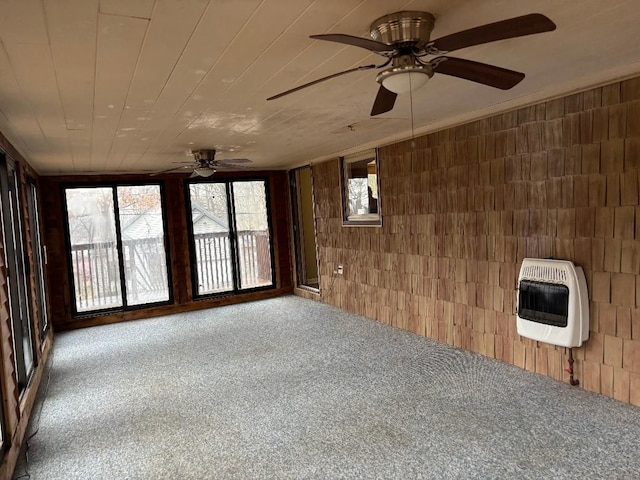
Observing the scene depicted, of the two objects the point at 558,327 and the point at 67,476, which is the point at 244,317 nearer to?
the point at 67,476

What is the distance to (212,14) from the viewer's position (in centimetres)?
167

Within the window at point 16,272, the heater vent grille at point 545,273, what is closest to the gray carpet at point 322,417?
the window at point 16,272

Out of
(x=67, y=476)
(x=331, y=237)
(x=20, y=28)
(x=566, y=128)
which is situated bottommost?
(x=67, y=476)

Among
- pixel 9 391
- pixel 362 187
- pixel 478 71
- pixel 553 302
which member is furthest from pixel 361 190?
pixel 9 391

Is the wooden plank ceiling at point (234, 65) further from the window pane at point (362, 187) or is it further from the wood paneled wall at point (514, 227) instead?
the window pane at point (362, 187)

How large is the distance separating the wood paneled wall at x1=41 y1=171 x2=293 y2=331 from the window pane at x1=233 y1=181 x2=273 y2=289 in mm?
152

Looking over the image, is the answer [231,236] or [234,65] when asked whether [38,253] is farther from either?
[234,65]

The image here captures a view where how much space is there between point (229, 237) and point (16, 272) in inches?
145

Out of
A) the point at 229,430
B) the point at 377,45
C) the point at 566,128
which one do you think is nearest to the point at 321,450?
the point at 229,430

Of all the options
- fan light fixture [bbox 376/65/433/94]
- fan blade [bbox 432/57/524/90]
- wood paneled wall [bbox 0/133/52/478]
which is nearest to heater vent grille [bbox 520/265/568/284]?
fan blade [bbox 432/57/524/90]

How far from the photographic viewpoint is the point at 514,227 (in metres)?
3.56

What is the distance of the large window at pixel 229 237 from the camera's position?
6.95 m

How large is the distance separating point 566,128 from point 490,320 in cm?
175

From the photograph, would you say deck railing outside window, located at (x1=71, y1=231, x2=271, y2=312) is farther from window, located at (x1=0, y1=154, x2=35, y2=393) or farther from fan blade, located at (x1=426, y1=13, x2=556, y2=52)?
fan blade, located at (x1=426, y1=13, x2=556, y2=52)
